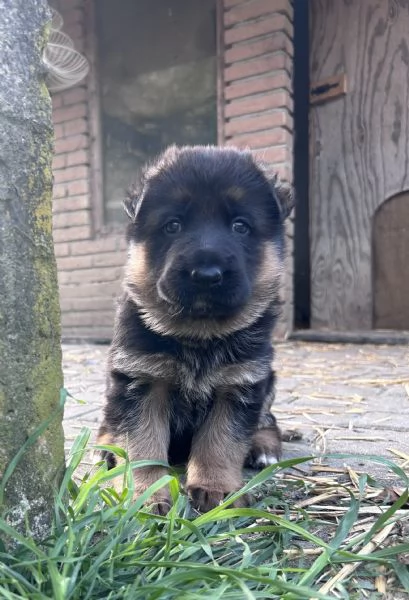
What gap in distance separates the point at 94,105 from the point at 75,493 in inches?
256

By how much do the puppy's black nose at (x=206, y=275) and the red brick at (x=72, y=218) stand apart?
18.3ft

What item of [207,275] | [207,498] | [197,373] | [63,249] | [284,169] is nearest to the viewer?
[207,498]

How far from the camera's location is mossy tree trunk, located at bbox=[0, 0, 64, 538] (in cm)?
127

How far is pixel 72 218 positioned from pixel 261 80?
287cm

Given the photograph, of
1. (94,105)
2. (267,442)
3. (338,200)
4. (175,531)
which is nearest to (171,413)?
(267,442)

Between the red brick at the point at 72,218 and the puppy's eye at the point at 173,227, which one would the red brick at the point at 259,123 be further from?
the puppy's eye at the point at 173,227

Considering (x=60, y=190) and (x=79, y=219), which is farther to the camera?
(x=60, y=190)

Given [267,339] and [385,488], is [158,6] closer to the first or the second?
[267,339]

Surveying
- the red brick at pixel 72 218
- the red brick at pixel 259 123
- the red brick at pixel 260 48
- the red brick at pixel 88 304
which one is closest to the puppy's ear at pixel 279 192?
the red brick at pixel 259 123

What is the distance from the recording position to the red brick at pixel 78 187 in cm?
722

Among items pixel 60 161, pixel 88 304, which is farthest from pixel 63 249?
pixel 60 161

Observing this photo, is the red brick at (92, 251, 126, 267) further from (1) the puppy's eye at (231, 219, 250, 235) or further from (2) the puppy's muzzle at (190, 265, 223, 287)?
(2) the puppy's muzzle at (190, 265, 223, 287)

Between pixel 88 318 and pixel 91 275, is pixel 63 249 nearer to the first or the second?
pixel 91 275

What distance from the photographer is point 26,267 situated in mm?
1323
